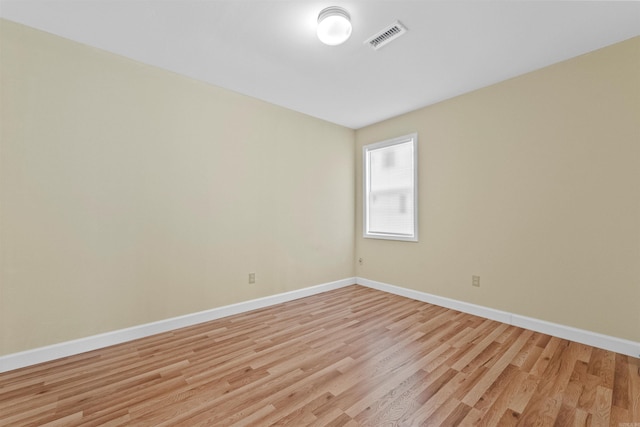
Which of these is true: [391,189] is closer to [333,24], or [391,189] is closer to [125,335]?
[333,24]

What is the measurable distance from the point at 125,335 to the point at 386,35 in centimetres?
348

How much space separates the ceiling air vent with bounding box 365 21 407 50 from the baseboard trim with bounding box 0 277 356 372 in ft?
9.79

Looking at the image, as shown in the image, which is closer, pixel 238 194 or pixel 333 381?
pixel 333 381

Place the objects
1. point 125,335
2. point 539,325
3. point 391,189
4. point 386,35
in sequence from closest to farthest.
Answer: point 386,35 → point 125,335 → point 539,325 → point 391,189

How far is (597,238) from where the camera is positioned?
2285 millimetres

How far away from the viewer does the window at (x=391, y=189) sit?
3723 millimetres

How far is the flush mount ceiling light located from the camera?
1855 mm

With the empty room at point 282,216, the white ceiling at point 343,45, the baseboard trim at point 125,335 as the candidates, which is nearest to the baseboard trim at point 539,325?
the empty room at point 282,216

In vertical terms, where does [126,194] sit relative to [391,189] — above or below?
below

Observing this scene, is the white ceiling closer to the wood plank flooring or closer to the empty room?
the empty room

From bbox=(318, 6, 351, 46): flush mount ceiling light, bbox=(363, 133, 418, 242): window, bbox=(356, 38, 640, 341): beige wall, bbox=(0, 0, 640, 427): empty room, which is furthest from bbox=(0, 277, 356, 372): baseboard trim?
bbox=(318, 6, 351, 46): flush mount ceiling light

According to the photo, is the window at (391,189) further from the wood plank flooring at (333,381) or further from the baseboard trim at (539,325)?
the wood plank flooring at (333,381)

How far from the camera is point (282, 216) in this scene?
139 inches

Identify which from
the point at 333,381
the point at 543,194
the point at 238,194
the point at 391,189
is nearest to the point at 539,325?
the point at 543,194
